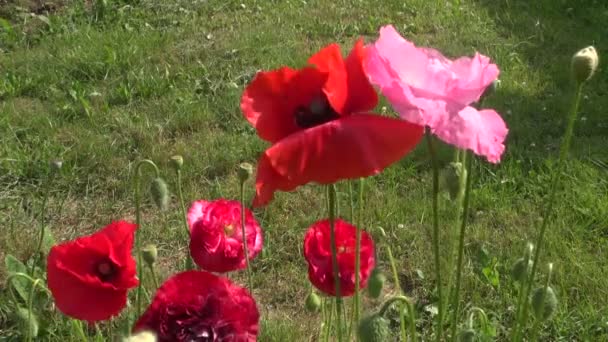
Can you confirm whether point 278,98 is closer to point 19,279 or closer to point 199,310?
point 199,310

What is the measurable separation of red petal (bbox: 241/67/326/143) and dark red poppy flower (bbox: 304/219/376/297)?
313 mm

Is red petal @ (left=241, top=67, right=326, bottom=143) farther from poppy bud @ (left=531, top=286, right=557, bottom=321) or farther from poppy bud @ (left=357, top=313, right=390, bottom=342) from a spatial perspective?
poppy bud @ (left=531, top=286, right=557, bottom=321)

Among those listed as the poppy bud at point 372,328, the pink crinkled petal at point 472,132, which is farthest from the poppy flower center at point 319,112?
the poppy bud at point 372,328

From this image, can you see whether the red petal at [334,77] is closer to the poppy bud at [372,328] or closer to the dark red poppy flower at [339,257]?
the poppy bud at [372,328]

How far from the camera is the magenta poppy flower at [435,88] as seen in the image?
906mm

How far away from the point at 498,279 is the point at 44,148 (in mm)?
1811

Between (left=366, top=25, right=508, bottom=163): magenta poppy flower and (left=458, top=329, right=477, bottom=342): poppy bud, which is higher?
(left=366, top=25, right=508, bottom=163): magenta poppy flower

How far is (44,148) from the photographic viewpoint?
3.42 metres

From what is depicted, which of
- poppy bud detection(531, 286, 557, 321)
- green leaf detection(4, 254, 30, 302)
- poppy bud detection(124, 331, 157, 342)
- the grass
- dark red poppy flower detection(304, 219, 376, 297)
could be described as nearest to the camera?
poppy bud detection(124, 331, 157, 342)

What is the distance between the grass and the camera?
2.71 meters

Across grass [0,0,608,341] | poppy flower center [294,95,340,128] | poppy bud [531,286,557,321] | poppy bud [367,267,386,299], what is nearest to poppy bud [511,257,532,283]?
poppy bud [531,286,557,321]

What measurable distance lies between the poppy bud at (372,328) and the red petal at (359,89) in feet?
0.81

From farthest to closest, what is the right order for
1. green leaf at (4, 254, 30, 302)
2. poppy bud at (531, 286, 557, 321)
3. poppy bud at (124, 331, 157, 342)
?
green leaf at (4, 254, 30, 302), poppy bud at (531, 286, 557, 321), poppy bud at (124, 331, 157, 342)

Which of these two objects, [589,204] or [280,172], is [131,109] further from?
[280,172]
